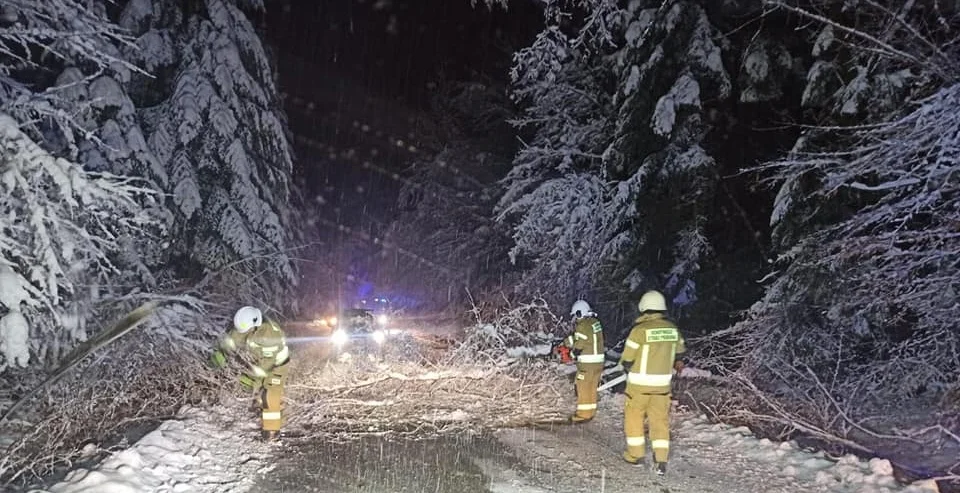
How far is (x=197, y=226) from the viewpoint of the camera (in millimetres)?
14312

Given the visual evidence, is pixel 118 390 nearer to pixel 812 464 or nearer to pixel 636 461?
pixel 636 461

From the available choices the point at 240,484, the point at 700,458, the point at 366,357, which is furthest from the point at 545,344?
the point at 240,484

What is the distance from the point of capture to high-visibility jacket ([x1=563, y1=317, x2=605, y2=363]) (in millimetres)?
8453

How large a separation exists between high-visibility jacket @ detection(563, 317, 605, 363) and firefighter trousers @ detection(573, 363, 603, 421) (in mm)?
93

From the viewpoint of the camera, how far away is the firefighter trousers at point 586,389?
27.9 feet

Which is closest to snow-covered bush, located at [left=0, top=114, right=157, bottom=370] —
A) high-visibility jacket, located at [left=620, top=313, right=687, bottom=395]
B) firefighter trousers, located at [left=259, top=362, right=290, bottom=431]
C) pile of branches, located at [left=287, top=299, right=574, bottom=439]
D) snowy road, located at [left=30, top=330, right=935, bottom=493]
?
snowy road, located at [left=30, top=330, right=935, bottom=493]

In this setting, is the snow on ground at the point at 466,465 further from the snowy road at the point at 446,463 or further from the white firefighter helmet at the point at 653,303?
the white firefighter helmet at the point at 653,303

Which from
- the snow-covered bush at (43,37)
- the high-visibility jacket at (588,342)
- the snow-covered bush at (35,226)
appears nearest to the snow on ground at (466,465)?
the high-visibility jacket at (588,342)

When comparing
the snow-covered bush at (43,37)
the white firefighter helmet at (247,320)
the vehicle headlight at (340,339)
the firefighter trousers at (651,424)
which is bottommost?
the vehicle headlight at (340,339)

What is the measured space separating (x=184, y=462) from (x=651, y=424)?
4.27m

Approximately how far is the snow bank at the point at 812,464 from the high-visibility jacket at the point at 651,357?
4.44 feet

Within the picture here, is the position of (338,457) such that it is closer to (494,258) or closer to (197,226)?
(197,226)

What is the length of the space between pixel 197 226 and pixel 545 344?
25.2 feet

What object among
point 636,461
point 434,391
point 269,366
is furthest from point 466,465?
point 434,391
